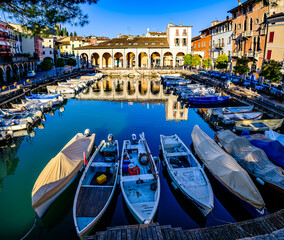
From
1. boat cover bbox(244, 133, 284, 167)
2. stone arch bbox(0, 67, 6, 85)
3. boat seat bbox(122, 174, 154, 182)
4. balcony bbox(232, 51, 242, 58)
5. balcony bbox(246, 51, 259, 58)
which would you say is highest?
balcony bbox(232, 51, 242, 58)

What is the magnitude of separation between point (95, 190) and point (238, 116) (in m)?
17.5

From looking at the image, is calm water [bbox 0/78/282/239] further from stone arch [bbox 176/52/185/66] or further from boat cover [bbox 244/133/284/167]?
stone arch [bbox 176/52/185/66]

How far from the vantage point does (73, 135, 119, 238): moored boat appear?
30.0ft

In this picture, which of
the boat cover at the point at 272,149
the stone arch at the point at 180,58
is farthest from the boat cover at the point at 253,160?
the stone arch at the point at 180,58

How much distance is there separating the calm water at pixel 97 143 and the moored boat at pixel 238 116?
75.6 inches

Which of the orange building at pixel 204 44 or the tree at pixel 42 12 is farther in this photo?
the orange building at pixel 204 44

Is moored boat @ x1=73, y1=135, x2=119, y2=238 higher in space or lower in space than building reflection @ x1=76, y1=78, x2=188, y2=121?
lower

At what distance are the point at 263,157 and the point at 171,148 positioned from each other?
5.75 m

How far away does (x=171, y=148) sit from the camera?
629 inches

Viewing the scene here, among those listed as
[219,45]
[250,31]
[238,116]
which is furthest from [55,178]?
[219,45]

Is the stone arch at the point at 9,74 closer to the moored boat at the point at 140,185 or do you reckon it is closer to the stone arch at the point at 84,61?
the stone arch at the point at 84,61

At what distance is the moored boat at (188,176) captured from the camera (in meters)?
10.3

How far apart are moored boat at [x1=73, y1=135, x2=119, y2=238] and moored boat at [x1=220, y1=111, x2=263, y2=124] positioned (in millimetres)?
12675

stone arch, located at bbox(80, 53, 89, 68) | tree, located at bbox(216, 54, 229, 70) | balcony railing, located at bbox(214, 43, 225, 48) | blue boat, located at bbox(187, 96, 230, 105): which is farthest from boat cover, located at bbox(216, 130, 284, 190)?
stone arch, located at bbox(80, 53, 89, 68)
